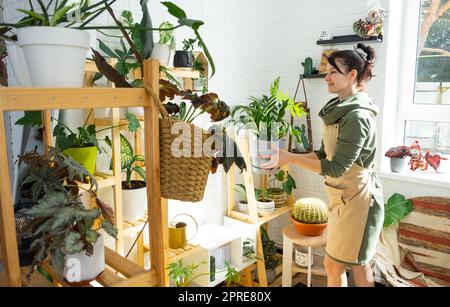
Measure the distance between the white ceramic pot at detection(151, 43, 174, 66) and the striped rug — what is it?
5.88ft

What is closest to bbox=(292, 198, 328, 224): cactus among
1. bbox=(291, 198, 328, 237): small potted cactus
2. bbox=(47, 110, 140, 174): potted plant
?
bbox=(291, 198, 328, 237): small potted cactus

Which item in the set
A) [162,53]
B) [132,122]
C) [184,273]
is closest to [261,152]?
[132,122]

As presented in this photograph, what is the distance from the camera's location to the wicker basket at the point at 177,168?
899 mm

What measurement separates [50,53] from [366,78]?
1.53m

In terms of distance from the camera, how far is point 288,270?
2496mm

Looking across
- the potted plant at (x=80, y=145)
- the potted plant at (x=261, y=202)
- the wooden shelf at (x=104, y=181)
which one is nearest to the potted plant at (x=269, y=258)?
the potted plant at (x=261, y=202)

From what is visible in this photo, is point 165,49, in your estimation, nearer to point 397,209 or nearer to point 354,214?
point 354,214

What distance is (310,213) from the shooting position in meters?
2.37

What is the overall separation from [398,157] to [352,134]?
111 centimetres

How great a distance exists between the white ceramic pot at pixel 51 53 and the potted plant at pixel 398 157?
232 cm

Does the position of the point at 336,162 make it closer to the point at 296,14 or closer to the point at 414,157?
the point at 414,157

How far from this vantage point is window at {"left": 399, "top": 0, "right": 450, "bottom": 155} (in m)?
2.52

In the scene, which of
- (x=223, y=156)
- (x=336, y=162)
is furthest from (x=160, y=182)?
(x=336, y=162)

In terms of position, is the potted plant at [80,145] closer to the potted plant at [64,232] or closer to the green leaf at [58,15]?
the potted plant at [64,232]
